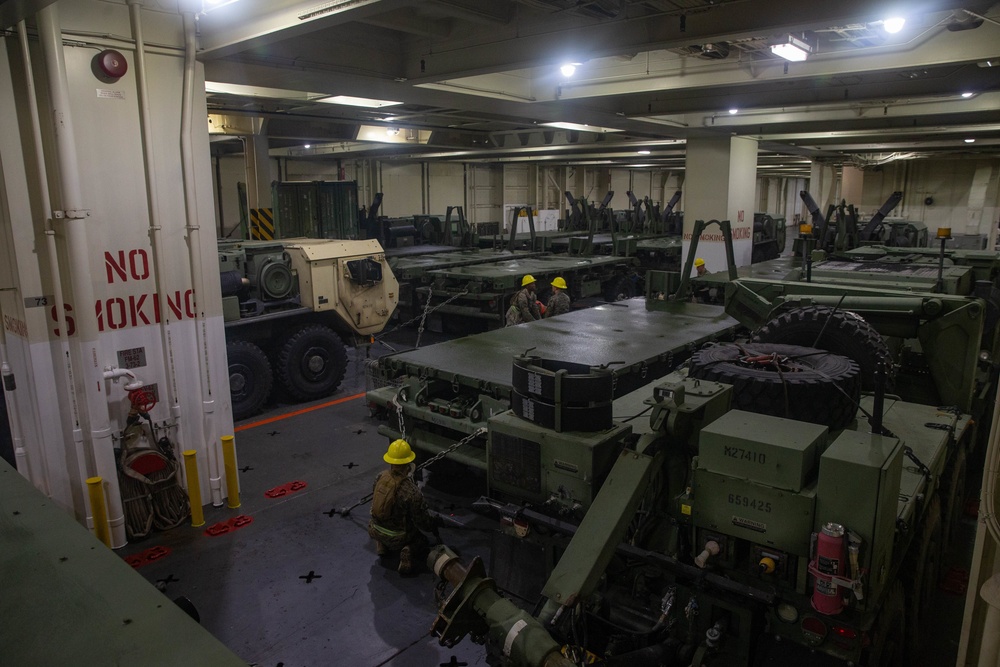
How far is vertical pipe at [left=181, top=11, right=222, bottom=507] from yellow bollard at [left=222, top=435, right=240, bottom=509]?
0.35ft

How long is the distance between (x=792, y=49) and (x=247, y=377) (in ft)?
23.2

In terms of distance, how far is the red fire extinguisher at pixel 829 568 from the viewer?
3.07 m

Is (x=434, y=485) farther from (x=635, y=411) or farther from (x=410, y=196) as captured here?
(x=410, y=196)

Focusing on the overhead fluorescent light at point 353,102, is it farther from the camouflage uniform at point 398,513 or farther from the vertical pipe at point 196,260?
the camouflage uniform at point 398,513

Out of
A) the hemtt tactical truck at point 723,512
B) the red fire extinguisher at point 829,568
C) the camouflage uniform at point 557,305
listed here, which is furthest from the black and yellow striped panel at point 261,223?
the red fire extinguisher at point 829,568

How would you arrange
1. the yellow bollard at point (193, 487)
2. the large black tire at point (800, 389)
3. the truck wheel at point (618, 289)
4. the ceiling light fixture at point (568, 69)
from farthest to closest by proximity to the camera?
the truck wheel at point (618, 289) → the ceiling light fixture at point (568, 69) → the yellow bollard at point (193, 487) → the large black tire at point (800, 389)

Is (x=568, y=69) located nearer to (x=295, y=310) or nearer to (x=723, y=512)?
(x=295, y=310)

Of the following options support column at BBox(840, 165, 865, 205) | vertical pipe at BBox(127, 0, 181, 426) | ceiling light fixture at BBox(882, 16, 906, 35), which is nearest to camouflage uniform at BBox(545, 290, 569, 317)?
ceiling light fixture at BBox(882, 16, 906, 35)

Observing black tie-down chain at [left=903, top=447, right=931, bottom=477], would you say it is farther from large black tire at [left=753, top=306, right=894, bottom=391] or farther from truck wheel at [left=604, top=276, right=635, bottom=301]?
truck wheel at [left=604, top=276, right=635, bottom=301]

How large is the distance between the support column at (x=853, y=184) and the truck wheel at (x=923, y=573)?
2329 cm

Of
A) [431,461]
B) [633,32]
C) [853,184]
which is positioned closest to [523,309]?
[431,461]

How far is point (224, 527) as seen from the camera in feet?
19.3

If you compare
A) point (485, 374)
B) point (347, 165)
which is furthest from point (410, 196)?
point (485, 374)

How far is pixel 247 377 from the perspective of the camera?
8.70 meters
